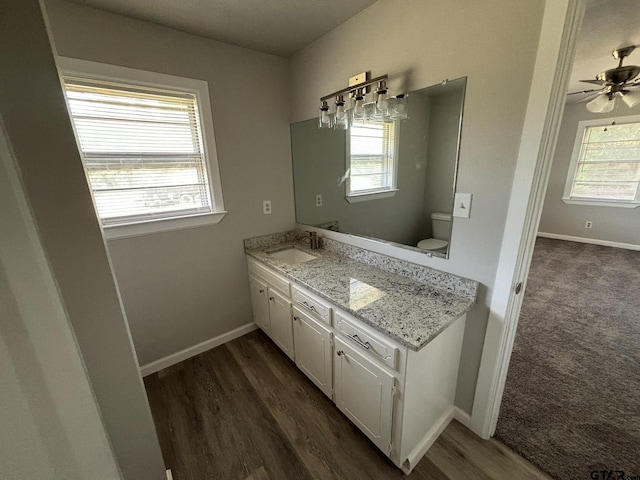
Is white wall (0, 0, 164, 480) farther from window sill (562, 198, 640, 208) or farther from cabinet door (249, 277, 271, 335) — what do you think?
window sill (562, 198, 640, 208)

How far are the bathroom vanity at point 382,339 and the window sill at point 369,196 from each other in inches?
15.9

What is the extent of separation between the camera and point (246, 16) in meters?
1.56

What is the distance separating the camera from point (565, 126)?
4621mm

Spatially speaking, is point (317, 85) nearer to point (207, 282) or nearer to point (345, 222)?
point (345, 222)

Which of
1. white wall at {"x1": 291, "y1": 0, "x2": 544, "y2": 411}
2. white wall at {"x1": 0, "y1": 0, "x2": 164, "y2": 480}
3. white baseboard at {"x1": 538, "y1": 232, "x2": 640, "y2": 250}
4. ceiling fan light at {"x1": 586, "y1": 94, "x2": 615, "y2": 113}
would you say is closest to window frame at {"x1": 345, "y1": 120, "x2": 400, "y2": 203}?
white wall at {"x1": 291, "y1": 0, "x2": 544, "y2": 411}

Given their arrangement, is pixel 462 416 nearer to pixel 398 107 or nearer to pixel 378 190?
pixel 378 190

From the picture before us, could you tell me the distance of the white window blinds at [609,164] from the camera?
4082mm

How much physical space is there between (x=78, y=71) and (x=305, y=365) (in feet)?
7.46

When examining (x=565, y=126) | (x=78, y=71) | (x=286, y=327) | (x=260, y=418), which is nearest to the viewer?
(x=78, y=71)

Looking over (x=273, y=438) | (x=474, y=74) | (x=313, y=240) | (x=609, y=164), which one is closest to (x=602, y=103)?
(x=474, y=74)

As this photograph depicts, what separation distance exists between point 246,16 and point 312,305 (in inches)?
71.9

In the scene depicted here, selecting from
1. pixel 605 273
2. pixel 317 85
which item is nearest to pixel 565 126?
pixel 605 273

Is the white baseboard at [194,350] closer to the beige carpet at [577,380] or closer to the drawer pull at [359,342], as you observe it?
the drawer pull at [359,342]

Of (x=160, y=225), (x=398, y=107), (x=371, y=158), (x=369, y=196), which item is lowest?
(x=160, y=225)
